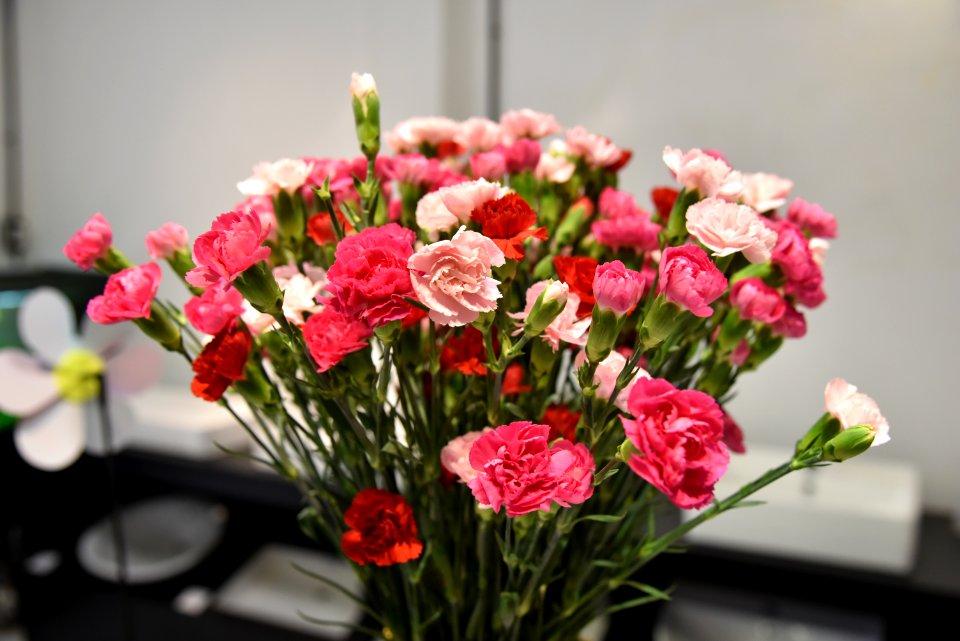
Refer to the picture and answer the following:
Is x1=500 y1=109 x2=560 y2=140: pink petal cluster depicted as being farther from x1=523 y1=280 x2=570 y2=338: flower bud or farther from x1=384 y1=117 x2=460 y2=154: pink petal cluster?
x1=523 y1=280 x2=570 y2=338: flower bud

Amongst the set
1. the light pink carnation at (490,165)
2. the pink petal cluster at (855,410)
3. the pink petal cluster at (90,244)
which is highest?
the light pink carnation at (490,165)

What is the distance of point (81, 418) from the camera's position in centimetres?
92

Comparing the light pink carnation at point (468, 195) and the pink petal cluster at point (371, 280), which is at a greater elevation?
the light pink carnation at point (468, 195)

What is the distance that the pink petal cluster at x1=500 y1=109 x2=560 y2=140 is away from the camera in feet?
1.83

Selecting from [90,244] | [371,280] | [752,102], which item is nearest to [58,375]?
[90,244]

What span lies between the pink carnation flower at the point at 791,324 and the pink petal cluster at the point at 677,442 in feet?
0.58

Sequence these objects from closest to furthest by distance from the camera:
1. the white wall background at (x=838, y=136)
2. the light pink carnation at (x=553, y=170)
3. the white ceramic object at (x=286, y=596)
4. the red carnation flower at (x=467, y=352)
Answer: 1. the red carnation flower at (x=467, y=352)
2. the light pink carnation at (x=553, y=170)
3. the white wall background at (x=838, y=136)
4. the white ceramic object at (x=286, y=596)

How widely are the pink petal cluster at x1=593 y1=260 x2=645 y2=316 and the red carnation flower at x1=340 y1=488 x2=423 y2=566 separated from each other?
0.18m

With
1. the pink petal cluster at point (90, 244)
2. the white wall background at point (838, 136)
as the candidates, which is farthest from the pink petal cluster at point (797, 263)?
the white wall background at point (838, 136)

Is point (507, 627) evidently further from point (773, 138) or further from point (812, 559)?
point (773, 138)

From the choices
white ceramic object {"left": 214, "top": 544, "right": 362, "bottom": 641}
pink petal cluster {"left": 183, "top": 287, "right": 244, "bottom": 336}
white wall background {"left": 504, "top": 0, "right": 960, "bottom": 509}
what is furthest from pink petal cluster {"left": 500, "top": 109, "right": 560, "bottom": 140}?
white ceramic object {"left": 214, "top": 544, "right": 362, "bottom": 641}

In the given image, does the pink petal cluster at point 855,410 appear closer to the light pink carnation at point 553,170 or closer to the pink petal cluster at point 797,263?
the pink petal cluster at point 797,263

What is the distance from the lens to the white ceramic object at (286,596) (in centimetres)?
135

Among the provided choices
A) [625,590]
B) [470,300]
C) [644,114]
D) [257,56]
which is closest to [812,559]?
[625,590]
